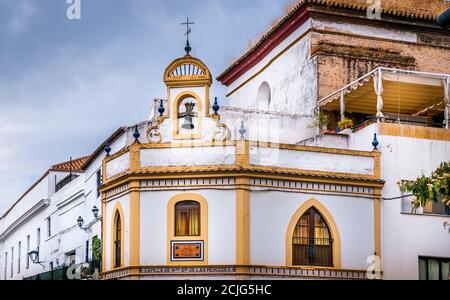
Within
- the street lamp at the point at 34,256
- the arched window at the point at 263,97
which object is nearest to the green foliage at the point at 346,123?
the arched window at the point at 263,97

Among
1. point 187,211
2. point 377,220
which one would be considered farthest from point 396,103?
point 187,211

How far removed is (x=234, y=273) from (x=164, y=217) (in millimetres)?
2575

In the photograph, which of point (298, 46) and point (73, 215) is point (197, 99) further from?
point (73, 215)

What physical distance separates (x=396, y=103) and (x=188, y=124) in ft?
27.4

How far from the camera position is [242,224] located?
28.7 meters

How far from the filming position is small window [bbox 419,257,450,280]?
31.1 metres

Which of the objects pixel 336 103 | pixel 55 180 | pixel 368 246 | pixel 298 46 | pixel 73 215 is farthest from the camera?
pixel 55 180

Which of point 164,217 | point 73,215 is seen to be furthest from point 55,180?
point 164,217

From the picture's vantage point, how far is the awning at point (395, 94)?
108ft

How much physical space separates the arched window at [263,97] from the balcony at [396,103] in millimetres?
5169

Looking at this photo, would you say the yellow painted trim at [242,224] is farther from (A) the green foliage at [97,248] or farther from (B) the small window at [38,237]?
(B) the small window at [38,237]

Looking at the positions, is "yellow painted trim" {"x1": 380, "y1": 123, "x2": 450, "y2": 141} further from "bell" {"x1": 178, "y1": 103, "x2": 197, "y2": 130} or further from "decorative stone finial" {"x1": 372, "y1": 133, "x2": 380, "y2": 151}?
"bell" {"x1": 178, "y1": 103, "x2": 197, "y2": 130}
